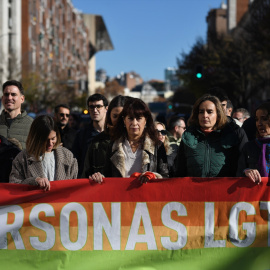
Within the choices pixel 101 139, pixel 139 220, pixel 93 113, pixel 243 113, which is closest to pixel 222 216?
pixel 139 220

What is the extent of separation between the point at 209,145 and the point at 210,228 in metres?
0.70

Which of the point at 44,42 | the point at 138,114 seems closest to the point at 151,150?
the point at 138,114

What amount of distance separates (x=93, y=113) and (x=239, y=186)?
2.48 m

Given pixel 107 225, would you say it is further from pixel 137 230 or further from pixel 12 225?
pixel 12 225

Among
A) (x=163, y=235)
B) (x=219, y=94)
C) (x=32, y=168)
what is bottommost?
(x=163, y=235)

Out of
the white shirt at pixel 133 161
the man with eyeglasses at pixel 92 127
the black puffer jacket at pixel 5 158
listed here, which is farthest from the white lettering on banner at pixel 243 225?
the man with eyeglasses at pixel 92 127

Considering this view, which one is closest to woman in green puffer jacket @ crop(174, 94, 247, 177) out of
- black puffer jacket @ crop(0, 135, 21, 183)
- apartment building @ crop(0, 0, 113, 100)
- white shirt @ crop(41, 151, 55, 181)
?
white shirt @ crop(41, 151, 55, 181)

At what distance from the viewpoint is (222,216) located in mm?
4984

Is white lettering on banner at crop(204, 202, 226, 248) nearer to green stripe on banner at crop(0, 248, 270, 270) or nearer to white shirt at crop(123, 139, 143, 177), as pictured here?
green stripe on banner at crop(0, 248, 270, 270)

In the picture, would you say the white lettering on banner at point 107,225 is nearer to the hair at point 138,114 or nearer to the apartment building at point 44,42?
the hair at point 138,114

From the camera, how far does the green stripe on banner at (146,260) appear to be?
191 inches

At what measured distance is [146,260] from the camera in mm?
4887

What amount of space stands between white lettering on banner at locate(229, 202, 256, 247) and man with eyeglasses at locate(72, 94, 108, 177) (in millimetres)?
2476

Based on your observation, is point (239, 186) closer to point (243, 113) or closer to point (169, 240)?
point (169, 240)
